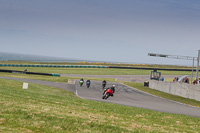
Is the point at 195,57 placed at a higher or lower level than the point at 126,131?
higher

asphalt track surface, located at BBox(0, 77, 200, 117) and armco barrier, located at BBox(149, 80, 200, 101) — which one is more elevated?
armco barrier, located at BBox(149, 80, 200, 101)

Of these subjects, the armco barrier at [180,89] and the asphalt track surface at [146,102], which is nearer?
the asphalt track surface at [146,102]

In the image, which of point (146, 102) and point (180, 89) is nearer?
point (146, 102)

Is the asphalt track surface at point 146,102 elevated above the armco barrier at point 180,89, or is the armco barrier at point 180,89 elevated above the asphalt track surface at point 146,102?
the armco barrier at point 180,89

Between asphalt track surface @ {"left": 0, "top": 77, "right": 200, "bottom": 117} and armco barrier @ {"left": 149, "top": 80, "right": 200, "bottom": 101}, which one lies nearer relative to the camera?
asphalt track surface @ {"left": 0, "top": 77, "right": 200, "bottom": 117}

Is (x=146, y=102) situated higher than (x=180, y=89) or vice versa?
(x=180, y=89)

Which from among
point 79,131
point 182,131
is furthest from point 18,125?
point 182,131

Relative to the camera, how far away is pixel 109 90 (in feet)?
71.7

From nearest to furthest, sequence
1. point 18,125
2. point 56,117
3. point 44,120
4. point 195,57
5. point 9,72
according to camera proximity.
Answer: point 18,125 → point 44,120 → point 56,117 → point 195,57 → point 9,72

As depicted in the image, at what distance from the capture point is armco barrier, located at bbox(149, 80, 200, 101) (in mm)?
26984

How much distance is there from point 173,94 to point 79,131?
90.0 ft

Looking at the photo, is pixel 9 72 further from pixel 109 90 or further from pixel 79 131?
A: pixel 79 131

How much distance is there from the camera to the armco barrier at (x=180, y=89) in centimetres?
2698

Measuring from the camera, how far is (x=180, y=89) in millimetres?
30625
